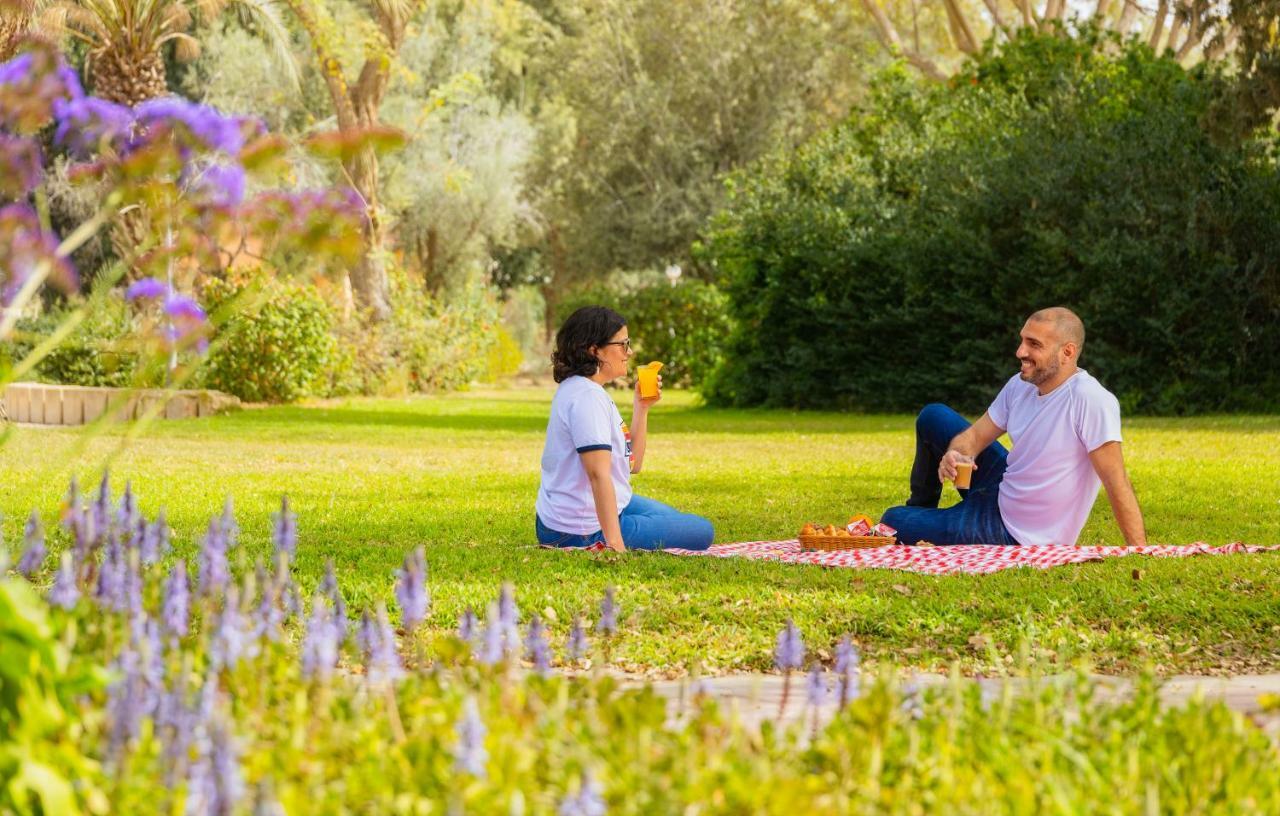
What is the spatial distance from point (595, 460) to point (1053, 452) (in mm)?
2232

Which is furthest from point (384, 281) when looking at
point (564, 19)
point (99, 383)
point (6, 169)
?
point (6, 169)

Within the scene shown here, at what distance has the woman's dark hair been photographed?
23.2 feet

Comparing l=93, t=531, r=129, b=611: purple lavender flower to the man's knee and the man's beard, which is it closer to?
the man's beard

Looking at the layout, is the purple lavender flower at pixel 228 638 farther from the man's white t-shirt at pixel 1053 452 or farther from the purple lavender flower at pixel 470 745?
the man's white t-shirt at pixel 1053 452

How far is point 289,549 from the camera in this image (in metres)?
3.75

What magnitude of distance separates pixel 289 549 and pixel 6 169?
47.0 inches

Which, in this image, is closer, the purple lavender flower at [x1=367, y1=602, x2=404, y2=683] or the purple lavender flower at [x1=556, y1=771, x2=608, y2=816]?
the purple lavender flower at [x1=556, y1=771, x2=608, y2=816]

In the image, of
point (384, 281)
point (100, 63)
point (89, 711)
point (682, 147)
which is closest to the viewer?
point (89, 711)

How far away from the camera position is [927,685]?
4281 millimetres

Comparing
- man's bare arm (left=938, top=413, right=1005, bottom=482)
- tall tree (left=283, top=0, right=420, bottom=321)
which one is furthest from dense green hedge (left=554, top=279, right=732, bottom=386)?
man's bare arm (left=938, top=413, right=1005, bottom=482)

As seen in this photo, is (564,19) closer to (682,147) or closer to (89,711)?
(682,147)

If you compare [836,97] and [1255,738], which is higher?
[836,97]

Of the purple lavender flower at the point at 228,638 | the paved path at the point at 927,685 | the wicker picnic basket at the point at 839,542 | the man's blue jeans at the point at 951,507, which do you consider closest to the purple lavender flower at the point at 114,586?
the purple lavender flower at the point at 228,638

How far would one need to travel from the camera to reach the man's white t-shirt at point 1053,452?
284 inches
